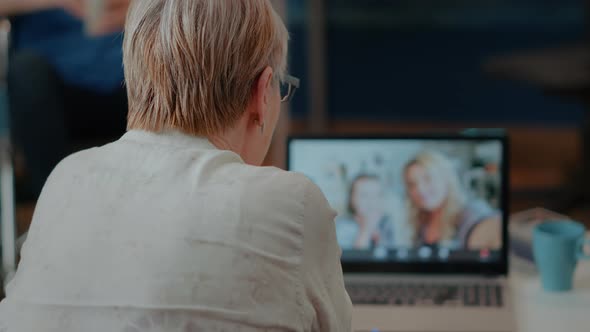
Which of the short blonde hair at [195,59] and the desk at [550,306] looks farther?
the desk at [550,306]

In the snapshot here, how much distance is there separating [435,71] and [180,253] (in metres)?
3.90

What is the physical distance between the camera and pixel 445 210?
5.28 feet

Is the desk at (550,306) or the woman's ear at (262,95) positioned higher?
the woman's ear at (262,95)

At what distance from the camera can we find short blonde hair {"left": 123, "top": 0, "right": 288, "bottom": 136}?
1.04 metres

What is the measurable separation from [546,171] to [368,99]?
1.04m

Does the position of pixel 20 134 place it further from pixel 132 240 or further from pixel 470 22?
pixel 470 22

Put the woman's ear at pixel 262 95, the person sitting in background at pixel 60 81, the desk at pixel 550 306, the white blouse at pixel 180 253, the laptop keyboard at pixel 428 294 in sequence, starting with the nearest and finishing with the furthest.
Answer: the white blouse at pixel 180 253
the woman's ear at pixel 262 95
the desk at pixel 550 306
the laptop keyboard at pixel 428 294
the person sitting in background at pixel 60 81

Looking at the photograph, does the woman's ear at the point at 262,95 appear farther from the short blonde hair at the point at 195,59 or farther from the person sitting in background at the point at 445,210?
the person sitting in background at the point at 445,210

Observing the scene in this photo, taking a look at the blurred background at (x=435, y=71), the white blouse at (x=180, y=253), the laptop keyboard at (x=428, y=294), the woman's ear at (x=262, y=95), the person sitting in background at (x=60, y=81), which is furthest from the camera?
the blurred background at (x=435, y=71)

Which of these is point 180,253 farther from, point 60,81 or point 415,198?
point 60,81

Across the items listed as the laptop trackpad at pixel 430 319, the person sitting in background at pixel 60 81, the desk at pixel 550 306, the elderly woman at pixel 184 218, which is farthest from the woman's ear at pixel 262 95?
the person sitting in background at pixel 60 81

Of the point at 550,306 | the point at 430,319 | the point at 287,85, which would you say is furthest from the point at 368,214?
the point at 287,85

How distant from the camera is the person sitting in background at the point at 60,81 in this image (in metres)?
2.86

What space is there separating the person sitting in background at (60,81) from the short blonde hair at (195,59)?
1.85m
